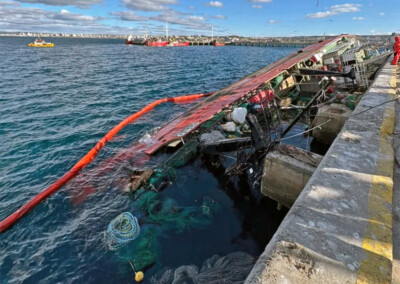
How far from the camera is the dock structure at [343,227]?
2.60m

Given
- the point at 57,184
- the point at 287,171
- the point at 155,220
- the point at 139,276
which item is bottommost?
the point at 139,276

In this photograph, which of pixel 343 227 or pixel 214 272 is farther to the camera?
pixel 214 272

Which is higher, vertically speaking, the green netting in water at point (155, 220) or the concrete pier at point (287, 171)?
the concrete pier at point (287, 171)

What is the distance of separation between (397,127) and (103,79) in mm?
29704

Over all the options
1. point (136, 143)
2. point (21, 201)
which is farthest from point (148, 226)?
point (136, 143)

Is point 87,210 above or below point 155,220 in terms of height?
below

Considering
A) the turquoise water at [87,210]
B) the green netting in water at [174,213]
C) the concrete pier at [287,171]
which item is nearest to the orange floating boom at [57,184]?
the turquoise water at [87,210]

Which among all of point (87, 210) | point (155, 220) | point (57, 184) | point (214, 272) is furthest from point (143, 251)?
point (57, 184)

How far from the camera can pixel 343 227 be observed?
3.22 metres

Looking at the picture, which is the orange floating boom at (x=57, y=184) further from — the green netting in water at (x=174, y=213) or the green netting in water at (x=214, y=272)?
the green netting in water at (x=214, y=272)

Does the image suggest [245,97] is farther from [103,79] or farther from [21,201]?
[103,79]

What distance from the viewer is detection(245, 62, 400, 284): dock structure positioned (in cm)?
260

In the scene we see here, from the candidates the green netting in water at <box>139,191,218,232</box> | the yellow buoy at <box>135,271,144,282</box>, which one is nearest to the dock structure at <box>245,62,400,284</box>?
the yellow buoy at <box>135,271,144,282</box>

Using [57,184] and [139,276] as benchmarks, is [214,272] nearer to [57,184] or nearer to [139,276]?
[139,276]
